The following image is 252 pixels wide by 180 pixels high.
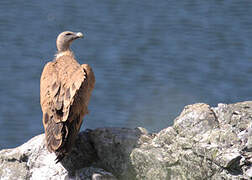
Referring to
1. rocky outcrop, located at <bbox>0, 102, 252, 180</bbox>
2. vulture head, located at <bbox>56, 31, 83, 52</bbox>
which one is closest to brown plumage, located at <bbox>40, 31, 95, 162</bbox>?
rocky outcrop, located at <bbox>0, 102, 252, 180</bbox>

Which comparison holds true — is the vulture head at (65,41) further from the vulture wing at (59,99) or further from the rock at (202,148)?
the rock at (202,148)

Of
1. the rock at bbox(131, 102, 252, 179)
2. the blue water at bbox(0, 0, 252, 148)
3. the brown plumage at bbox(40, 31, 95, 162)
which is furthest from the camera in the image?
the blue water at bbox(0, 0, 252, 148)

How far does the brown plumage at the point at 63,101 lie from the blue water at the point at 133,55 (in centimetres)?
631

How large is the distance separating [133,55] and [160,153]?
13496 mm

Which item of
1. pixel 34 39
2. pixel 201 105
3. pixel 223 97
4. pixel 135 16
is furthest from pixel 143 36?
pixel 201 105

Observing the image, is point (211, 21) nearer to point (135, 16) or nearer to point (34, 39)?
point (135, 16)

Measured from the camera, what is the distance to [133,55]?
2245 centimetres

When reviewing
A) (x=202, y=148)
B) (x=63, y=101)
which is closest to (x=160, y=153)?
(x=202, y=148)

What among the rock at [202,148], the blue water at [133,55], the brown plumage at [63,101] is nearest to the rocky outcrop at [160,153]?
the rock at [202,148]

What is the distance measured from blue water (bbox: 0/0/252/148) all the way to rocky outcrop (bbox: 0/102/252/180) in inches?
268

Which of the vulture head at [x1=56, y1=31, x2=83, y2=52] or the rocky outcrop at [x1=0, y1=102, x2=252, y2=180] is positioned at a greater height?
the vulture head at [x1=56, y1=31, x2=83, y2=52]

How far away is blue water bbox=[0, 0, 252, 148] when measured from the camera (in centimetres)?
1933

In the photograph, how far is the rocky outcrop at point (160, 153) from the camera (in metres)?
8.70

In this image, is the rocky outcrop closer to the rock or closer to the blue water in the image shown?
the rock
